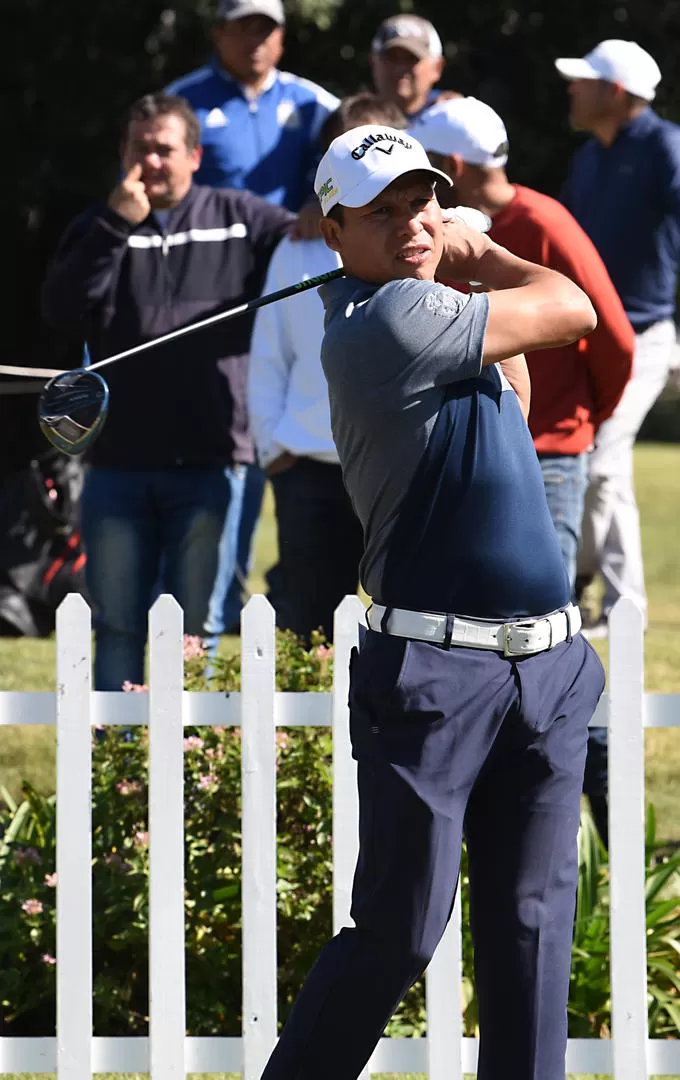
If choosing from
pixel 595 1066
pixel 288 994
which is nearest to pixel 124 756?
pixel 288 994

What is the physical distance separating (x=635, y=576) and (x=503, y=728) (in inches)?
162

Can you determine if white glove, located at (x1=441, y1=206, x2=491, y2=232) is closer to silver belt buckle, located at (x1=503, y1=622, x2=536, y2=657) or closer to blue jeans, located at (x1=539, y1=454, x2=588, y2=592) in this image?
silver belt buckle, located at (x1=503, y1=622, x2=536, y2=657)

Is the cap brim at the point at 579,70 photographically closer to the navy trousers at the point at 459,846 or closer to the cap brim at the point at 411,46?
the cap brim at the point at 411,46

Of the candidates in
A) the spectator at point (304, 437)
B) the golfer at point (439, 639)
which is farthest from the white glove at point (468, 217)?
the spectator at point (304, 437)

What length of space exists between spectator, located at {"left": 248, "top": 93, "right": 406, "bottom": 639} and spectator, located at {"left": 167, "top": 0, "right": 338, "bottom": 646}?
45.7 inches

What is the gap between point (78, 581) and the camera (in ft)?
25.4

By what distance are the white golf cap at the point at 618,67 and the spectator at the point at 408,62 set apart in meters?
0.51

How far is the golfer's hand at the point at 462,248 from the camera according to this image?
2.95 metres

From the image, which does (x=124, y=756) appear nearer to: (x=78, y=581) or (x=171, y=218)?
(x=171, y=218)

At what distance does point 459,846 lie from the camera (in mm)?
2824

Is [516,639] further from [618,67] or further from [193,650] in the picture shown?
[618,67]

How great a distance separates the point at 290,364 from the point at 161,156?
0.77m

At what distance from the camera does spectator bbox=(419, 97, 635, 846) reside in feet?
14.8

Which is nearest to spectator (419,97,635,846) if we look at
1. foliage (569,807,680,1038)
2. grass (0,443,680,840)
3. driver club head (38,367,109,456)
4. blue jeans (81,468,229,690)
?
foliage (569,807,680,1038)
